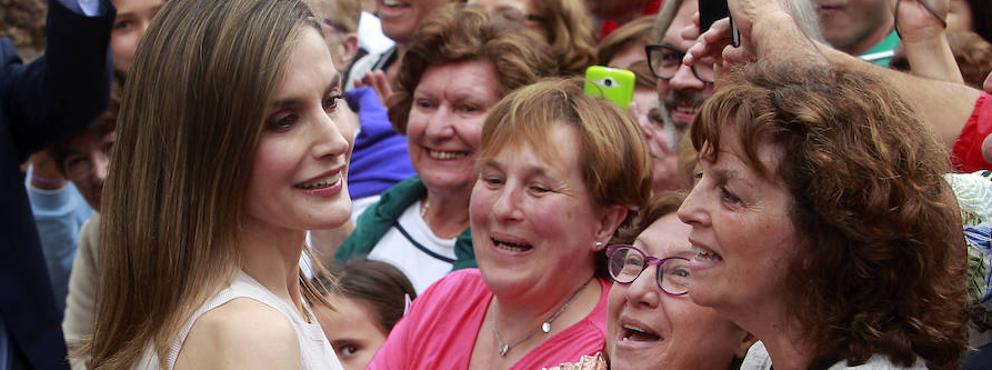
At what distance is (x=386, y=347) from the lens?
11.2 feet

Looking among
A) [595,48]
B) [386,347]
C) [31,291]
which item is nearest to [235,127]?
[386,347]

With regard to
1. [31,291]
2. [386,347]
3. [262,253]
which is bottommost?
[31,291]

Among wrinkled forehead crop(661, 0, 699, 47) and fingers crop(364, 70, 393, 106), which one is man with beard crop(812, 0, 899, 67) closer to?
wrinkled forehead crop(661, 0, 699, 47)

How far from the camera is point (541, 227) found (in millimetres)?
3258

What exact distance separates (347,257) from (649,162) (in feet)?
5.05

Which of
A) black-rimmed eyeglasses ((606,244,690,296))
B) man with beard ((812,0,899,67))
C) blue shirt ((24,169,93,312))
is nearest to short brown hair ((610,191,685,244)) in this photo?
black-rimmed eyeglasses ((606,244,690,296))

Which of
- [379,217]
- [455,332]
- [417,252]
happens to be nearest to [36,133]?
[379,217]

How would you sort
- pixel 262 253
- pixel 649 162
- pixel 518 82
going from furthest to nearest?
pixel 518 82 < pixel 649 162 < pixel 262 253

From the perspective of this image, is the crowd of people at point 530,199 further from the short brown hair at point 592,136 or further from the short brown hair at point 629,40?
the short brown hair at point 629,40

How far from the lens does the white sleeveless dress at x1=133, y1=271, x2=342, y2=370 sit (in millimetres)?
2098

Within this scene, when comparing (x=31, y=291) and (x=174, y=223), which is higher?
(x=174, y=223)

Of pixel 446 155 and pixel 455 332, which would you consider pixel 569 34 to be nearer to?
pixel 446 155

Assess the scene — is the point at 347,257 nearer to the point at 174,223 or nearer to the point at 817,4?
the point at 817,4

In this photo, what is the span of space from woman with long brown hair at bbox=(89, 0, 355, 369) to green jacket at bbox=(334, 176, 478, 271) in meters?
2.11
